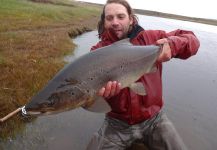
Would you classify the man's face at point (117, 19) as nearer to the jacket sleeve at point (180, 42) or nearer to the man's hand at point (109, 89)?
the jacket sleeve at point (180, 42)

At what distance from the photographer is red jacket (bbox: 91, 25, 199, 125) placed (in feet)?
17.7

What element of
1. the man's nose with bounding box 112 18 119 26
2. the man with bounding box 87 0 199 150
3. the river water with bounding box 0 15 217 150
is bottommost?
the river water with bounding box 0 15 217 150

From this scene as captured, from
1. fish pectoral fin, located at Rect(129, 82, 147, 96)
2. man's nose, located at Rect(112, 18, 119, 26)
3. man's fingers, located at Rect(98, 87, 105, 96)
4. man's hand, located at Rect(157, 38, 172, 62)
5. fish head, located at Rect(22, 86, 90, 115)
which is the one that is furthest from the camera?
man's nose, located at Rect(112, 18, 119, 26)

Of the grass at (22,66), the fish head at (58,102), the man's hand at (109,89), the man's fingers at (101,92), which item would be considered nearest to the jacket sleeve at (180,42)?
the man's hand at (109,89)

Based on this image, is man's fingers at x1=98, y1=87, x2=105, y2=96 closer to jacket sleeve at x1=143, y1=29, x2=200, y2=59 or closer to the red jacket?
the red jacket

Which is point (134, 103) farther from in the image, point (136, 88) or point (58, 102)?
point (58, 102)

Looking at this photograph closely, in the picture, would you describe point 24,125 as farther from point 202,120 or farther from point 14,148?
point 202,120

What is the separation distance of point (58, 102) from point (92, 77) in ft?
1.76

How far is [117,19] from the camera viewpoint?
543cm

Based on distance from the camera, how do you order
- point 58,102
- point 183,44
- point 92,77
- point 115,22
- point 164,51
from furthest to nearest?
point 115,22
point 183,44
point 164,51
point 92,77
point 58,102

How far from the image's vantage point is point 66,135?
716 cm

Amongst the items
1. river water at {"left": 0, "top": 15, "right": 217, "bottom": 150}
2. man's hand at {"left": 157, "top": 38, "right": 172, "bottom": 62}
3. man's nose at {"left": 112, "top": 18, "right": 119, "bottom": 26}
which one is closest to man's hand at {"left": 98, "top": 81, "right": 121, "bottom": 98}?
man's hand at {"left": 157, "top": 38, "right": 172, "bottom": 62}

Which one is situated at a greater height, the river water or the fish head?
the fish head

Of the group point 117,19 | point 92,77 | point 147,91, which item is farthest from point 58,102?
point 117,19
